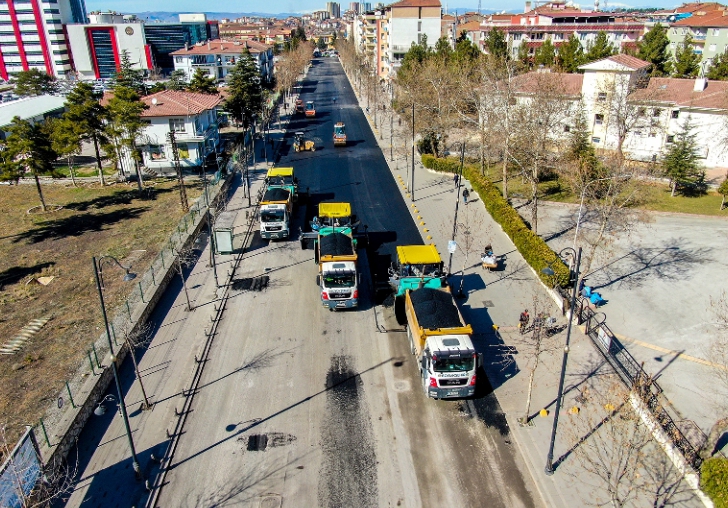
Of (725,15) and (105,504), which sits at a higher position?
(725,15)

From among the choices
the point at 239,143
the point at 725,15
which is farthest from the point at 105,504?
the point at 725,15

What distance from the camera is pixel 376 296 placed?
987 inches

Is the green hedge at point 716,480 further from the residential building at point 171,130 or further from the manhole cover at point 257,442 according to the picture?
the residential building at point 171,130

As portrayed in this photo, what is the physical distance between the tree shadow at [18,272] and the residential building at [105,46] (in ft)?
329

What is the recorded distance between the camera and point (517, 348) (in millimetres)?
21078

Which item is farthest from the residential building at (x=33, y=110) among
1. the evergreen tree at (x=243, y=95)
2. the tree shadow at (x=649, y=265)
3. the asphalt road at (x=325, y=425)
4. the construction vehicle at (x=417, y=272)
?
the tree shadow at (x=649, y=265)

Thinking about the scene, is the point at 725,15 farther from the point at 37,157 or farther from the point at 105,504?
the point at 105,504

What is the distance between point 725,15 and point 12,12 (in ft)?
444

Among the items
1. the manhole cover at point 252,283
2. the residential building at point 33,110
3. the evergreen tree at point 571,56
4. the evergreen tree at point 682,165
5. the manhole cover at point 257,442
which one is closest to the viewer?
the manhole cover at point 257,442

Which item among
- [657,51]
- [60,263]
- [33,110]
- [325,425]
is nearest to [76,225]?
[60,263]

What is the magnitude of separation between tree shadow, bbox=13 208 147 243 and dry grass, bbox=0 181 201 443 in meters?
0.07

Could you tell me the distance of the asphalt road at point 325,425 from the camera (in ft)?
48.5

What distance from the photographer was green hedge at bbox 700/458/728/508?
516 inches

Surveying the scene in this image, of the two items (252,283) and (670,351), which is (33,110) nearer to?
(252,283)
